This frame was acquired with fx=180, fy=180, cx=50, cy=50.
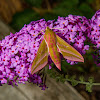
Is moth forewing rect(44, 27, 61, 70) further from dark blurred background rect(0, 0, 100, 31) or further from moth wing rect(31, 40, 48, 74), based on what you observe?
dark blurred background rect(0, 0, 100, 31)

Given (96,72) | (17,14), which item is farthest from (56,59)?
(17,14)

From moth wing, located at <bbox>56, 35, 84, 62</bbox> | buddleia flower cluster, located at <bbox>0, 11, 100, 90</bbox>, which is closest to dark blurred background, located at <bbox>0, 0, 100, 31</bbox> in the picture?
buddleia flower cluster, located at <bbox>0, 11, 100, 90</bbox>

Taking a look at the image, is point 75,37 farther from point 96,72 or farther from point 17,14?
point 17,14

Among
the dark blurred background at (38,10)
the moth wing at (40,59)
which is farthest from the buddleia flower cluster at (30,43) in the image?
the dark blurred background at (38,10)

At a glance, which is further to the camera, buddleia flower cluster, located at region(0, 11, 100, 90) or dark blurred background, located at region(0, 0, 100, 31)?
dark blurred background, located at region(0, 0, 100, 31)

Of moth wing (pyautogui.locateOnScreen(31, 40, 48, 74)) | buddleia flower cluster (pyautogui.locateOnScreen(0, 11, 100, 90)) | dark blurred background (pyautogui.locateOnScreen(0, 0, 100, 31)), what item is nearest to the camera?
moth wing (pyautogui.locateOnScreen(31, 40, 48, 74))

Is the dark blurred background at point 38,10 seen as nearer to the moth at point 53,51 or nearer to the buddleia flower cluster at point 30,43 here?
the buddleia flower cluster at point 30,43

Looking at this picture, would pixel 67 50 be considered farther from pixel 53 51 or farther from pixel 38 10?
pixel 38 10
